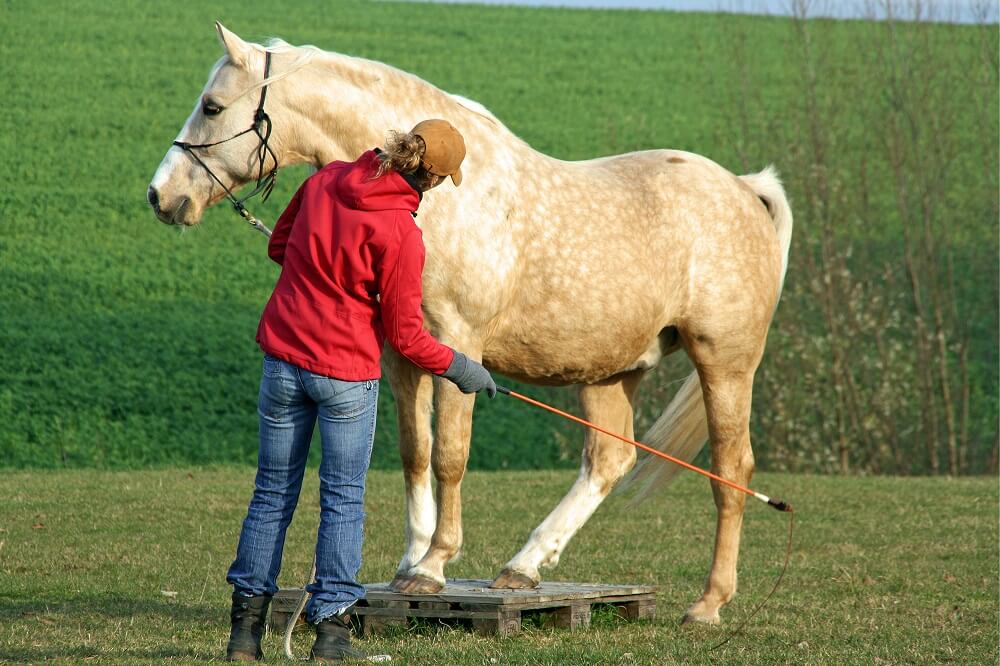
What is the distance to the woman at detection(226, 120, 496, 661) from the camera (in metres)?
4.70

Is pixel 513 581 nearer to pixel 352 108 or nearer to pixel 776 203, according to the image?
pixel 352 108

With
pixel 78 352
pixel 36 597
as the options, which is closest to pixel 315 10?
pixel 78 352

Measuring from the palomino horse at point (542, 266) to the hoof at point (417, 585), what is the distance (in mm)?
13

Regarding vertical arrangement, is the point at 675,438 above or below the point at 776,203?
below

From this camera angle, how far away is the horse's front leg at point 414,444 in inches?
232

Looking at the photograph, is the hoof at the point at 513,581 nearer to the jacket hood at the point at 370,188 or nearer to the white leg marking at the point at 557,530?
the white leg marking at the point at 557,530

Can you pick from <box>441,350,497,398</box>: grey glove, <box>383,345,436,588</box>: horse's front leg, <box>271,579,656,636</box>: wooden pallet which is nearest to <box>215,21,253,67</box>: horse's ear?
<box>383,345,436,588</box>: horse's front leg

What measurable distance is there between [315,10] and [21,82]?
1059 centimetres

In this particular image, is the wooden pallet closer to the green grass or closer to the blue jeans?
the green grass

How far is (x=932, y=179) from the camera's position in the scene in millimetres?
17203

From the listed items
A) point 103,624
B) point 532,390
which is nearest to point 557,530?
point 103,624

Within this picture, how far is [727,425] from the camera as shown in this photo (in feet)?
22.8

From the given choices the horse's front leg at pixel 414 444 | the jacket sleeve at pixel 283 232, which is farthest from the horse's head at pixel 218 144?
the horse's front leg at pixel 414 444

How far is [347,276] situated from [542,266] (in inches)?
66.3
